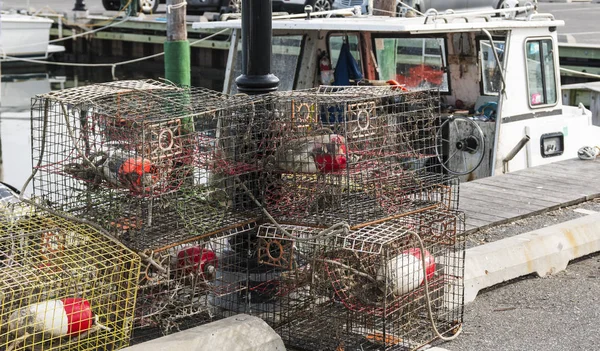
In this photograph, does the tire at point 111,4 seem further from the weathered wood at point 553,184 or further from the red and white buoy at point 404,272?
the red and white buoy at point 404,272

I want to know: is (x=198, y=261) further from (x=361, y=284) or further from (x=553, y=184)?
(x=553, y=184)

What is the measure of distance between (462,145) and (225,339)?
577cm

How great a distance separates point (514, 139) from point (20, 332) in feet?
22.4

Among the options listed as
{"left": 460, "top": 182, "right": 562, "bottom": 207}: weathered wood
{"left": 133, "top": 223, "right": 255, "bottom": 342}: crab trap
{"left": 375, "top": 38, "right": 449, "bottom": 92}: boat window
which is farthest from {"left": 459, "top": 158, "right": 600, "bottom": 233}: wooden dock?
{"left": 133, "top": 223, "right": 255, "bottom": 342}: crab trap

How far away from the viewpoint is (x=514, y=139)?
9797 millimetres

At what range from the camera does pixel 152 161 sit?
179 inches

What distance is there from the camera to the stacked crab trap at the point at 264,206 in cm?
468

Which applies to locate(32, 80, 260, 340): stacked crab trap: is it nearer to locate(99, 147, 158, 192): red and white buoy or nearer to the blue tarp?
locate(99, 147, 158, 192): red and white buoy

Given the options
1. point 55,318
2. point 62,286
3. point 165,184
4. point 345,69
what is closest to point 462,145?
point 345,69

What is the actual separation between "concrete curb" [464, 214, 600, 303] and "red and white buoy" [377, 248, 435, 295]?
1.13 metres

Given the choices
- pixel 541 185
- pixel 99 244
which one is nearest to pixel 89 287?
pixel 99 244

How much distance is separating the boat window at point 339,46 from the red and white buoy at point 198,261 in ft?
18.7

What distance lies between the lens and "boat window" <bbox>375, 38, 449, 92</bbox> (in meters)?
10.5

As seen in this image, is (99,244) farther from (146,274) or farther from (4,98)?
(4,98)
